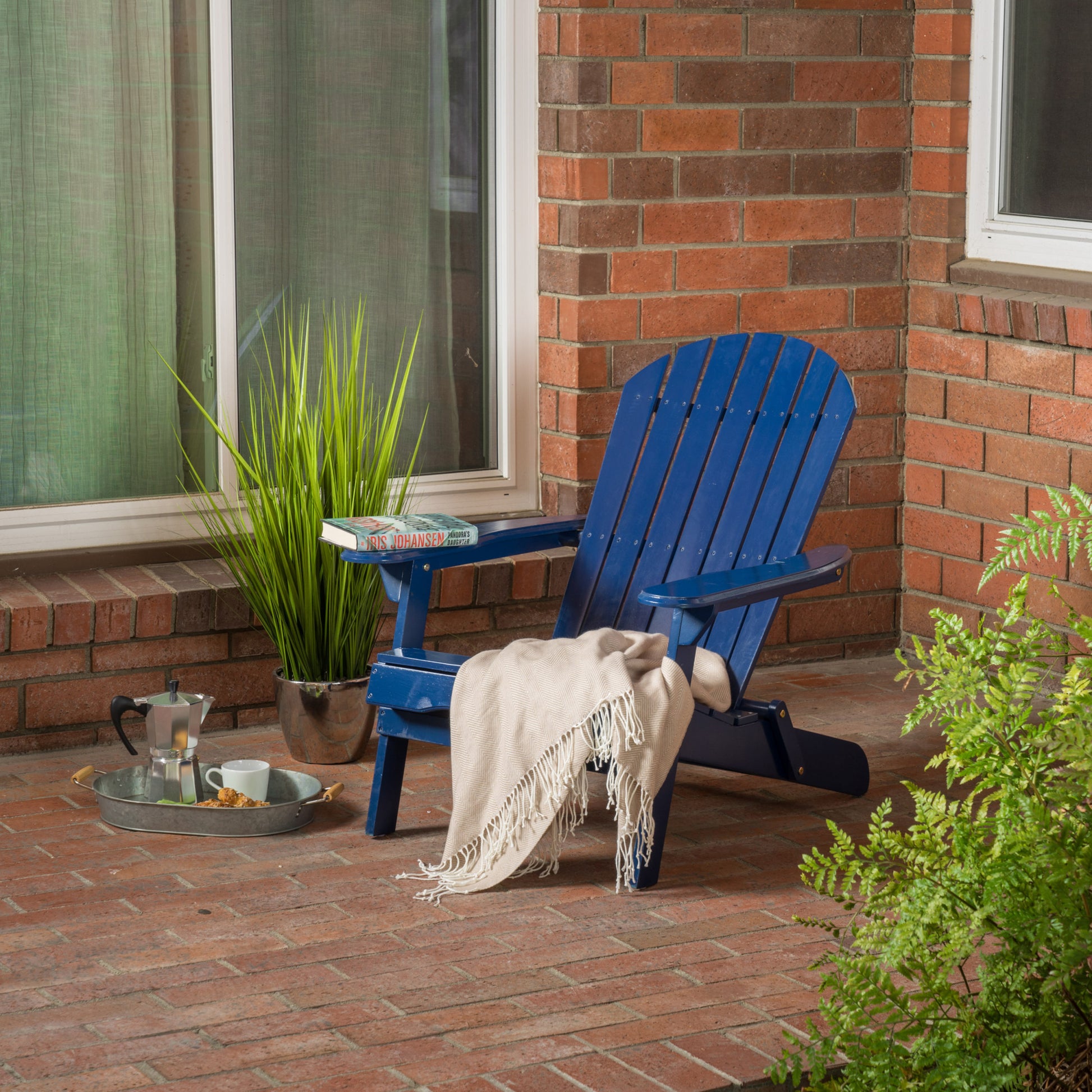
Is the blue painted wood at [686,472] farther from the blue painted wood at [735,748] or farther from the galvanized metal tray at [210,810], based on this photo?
the galvanized metal tray at [210,810]

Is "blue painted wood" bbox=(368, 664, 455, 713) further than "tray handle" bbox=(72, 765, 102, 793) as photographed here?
No

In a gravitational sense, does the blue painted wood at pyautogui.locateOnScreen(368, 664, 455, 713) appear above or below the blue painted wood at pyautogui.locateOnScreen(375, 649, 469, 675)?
below

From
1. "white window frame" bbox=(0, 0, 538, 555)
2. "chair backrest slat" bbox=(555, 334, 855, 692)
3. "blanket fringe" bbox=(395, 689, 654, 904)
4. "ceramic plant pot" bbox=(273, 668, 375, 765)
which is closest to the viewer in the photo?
"blanket fringe" bbox=(395, 689, 654, 904)

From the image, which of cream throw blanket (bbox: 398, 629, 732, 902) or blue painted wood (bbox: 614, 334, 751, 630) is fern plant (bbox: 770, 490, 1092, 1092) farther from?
blue painted wood (bbox: 614, 334, 751, 630)

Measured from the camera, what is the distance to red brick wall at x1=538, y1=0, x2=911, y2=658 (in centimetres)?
433

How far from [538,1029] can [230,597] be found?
174 cm

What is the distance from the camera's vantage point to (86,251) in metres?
4.12

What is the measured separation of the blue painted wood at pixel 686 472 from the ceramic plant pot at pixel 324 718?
0.62m

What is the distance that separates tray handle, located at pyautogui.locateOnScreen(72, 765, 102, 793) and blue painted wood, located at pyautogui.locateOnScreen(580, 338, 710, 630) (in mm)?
1086

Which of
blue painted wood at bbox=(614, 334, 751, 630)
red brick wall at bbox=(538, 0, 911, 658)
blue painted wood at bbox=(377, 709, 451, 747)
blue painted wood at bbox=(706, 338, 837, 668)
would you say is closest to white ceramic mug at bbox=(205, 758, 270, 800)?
blue painted wood at bbox=(377, 709, 451, 747)

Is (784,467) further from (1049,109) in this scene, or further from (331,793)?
(1049,109)

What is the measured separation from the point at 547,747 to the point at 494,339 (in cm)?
166

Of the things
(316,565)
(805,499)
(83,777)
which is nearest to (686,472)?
(805,499)

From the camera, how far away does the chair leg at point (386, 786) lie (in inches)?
136
